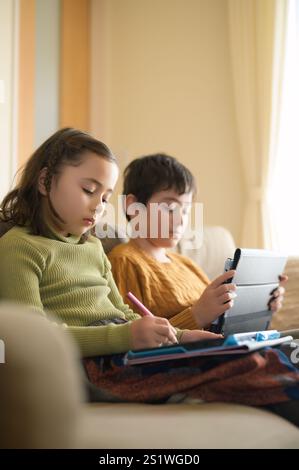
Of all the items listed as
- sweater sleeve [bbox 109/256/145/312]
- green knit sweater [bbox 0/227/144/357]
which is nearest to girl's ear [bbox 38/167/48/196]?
green knit sweater [bbox 0/227/144/357]

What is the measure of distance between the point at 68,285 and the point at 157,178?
2.04ft

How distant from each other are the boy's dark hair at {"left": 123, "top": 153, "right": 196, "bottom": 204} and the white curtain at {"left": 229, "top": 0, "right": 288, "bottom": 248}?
64.4 inches

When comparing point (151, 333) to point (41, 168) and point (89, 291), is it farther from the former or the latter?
point (41, 168)

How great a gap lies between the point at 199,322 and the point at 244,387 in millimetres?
558

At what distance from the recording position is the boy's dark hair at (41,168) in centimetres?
137

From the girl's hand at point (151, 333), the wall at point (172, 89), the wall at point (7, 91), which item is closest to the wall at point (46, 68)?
the wall at point (7, 91)

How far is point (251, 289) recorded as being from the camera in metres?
1.57

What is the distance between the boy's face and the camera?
71.2 inches

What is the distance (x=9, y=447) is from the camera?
753mm

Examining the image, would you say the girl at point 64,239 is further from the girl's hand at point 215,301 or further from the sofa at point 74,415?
the sofa at point 74,415

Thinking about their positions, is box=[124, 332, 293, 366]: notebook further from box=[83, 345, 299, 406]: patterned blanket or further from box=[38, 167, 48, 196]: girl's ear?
box=[38, 167, 48, 196]: girl's ear

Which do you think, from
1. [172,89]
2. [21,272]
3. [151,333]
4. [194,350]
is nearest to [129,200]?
[21,272]

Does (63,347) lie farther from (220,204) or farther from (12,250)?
(220,204)
